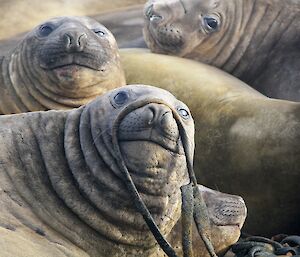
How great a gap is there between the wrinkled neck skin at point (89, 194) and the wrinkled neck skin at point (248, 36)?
284 cm

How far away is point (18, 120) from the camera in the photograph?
398 centimetres

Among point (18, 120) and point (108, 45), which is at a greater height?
point (18, 120)

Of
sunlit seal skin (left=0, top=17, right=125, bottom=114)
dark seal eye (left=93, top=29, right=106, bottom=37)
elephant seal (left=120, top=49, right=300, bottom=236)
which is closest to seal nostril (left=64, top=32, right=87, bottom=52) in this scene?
sunlit seal skin (left=0, top=17, right=125, bottom=114)

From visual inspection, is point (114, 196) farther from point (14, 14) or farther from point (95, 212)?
point (14, 14)

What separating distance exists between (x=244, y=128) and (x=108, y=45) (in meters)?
0.83

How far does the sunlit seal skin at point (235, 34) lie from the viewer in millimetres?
6465

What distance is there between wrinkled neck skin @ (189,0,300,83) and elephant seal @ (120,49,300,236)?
815 millimetres

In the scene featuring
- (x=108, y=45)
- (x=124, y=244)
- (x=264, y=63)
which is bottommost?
(x=264, y=63)

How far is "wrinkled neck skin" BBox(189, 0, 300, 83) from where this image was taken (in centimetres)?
651

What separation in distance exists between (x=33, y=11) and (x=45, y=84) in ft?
7.55

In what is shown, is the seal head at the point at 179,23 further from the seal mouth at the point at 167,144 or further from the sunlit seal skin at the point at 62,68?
the seal mouth at the point at 167,144

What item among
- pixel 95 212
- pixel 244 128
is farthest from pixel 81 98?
pixel 95 212

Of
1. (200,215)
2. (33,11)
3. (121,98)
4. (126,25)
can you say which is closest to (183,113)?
(121,98)

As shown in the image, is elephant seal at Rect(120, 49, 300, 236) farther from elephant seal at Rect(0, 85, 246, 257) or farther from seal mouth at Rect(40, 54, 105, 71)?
elephant seal at Rect(0, 85, 246, 257)
